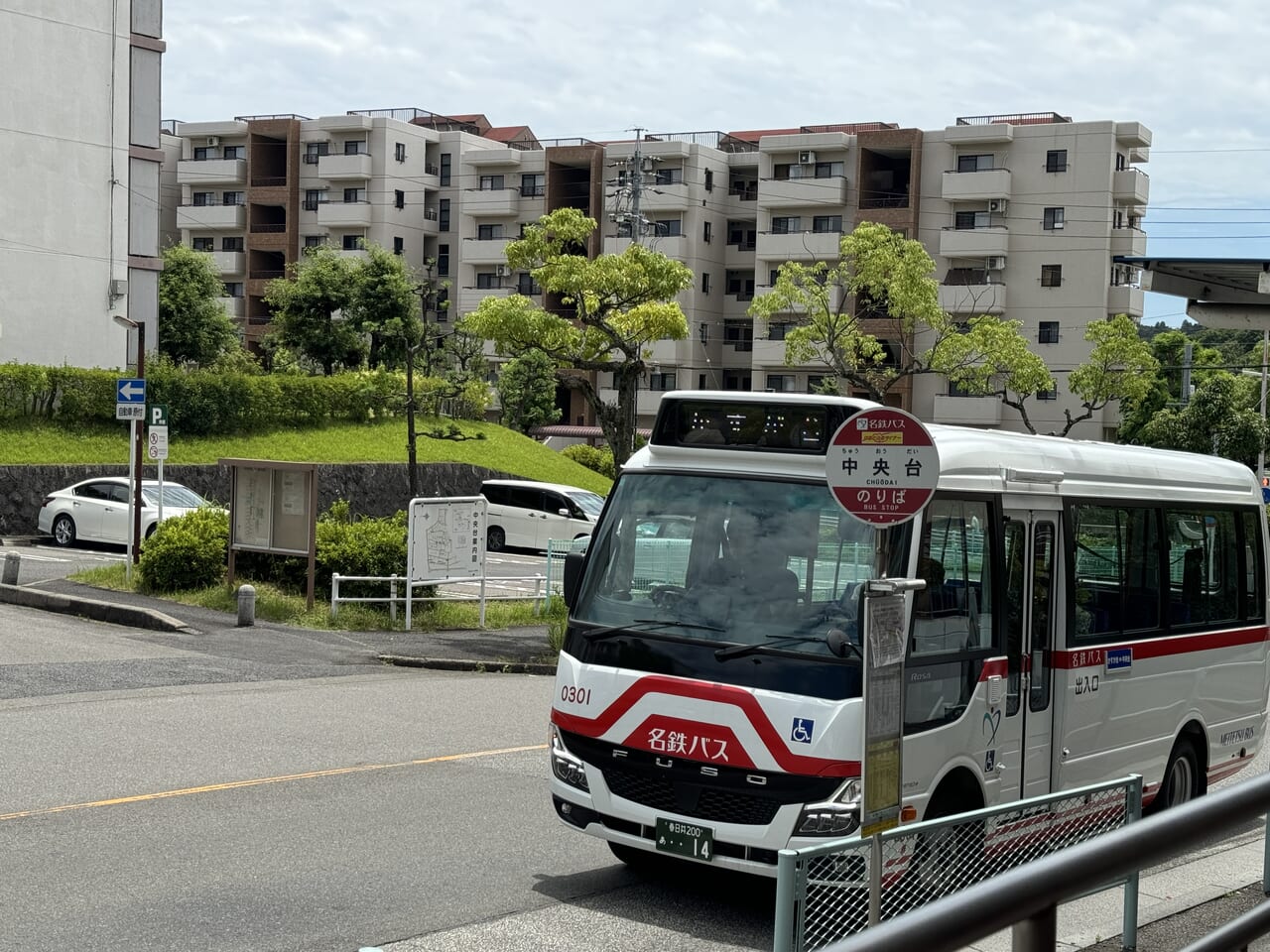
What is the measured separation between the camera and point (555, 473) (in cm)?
4594

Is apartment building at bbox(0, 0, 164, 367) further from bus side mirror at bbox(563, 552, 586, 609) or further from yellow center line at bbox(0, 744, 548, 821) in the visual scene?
bus side mirror at bbox(563, 552, 586, 609)

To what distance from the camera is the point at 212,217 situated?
77125 millimetres

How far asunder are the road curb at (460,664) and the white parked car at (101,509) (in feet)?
37.9

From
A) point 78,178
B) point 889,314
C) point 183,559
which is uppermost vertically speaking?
point 78,178

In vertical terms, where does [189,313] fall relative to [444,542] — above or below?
above

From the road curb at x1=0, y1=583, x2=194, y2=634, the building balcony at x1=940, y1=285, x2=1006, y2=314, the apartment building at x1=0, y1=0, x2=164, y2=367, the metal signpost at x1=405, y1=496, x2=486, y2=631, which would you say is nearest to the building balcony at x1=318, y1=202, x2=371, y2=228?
the building balcony at x1=940, y1=285, x2=1006, y2=314

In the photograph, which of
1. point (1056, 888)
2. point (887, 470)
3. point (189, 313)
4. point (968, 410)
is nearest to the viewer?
point (1056, 888)

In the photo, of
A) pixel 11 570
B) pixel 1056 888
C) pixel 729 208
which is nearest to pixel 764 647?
pixel 1056 888

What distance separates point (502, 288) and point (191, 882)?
69.8 m

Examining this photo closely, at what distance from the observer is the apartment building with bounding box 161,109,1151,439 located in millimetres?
64625

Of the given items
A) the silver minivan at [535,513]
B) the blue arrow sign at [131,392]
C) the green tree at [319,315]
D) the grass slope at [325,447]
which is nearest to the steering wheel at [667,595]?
the blue arrow sign at [131,392]

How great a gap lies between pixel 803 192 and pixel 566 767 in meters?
63.2

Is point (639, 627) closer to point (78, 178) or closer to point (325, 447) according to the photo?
point (325, 447)

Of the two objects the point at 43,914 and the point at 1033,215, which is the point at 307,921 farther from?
the point at 1033,215
